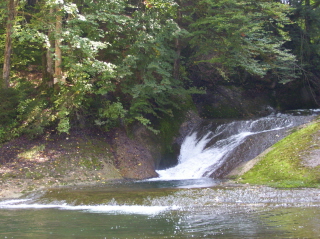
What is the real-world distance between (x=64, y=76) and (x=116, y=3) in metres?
4.19

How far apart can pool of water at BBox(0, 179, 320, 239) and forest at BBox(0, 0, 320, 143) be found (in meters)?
5.58

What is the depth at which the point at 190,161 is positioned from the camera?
16938 mm

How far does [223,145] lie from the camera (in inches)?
668

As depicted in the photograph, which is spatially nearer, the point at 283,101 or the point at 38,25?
the point at 38,25

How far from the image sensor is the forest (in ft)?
49.9

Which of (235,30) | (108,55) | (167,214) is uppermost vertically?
(235,30)

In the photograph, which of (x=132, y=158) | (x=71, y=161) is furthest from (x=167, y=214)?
(x=132, y=158)

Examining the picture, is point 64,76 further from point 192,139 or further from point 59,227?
point 59,227

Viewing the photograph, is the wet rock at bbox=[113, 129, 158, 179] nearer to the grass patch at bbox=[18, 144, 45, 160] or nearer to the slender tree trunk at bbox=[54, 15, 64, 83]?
the grass patch at bbox=[18, 144, 45, 160]

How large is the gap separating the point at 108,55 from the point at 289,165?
10318mm

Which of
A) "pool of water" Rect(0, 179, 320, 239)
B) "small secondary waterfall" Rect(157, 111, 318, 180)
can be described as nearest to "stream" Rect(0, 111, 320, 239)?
"pool of water" Rect(0, 179, 320, 239)

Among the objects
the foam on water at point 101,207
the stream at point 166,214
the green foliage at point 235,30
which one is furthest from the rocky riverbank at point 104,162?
the green foliage at point 235,30

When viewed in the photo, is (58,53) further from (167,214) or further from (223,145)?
(167,214)

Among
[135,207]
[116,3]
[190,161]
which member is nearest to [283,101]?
[190,161]
